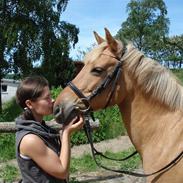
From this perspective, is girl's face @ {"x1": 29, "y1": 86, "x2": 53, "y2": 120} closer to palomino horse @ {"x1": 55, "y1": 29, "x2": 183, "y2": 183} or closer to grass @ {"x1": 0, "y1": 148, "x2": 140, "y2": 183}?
palomino horse @ {"x1": 55, "y1": 29, "x2": 183, "y2": 183}

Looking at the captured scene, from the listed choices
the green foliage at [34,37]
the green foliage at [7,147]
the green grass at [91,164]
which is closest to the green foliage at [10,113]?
the green foliage at [34,37]

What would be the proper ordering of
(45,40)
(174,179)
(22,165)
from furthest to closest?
(45,40) < (174,179) < (22,165)

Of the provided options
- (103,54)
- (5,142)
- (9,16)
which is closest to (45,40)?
(9,16)

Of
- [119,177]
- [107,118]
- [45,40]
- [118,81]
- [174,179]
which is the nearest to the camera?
[174,179]

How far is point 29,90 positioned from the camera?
2.81 meters

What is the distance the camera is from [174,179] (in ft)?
10.1

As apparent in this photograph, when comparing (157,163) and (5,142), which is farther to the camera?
(5,142)

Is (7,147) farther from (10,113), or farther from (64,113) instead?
(10,113)

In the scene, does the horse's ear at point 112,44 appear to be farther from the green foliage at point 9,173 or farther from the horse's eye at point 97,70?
the green foliage at point 9,173

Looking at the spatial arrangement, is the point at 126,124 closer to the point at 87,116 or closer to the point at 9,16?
the point at 87,116

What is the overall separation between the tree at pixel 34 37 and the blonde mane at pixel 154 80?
75.3ft

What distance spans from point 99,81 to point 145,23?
2314 inches

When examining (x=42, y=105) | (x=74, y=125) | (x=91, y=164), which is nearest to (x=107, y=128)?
(x=91, y=164)

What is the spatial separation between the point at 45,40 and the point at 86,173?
19.9 metres
